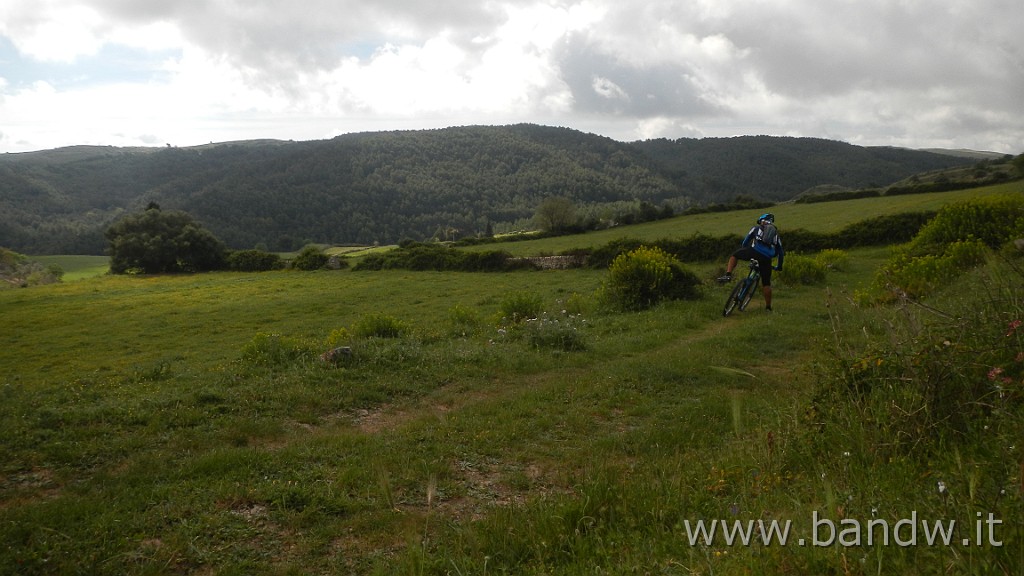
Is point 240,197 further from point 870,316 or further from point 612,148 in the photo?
point 870,316

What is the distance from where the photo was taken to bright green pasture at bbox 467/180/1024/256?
36719mm

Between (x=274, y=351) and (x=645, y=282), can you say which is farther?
(x=645, y=282)

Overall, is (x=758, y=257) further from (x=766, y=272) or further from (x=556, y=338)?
(x=556, y=338)

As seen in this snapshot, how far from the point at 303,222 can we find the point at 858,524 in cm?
13369

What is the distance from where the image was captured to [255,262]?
183ft

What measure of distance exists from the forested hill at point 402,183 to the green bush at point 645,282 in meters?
99.1

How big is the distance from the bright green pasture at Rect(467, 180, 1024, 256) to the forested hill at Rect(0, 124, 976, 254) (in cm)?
6250

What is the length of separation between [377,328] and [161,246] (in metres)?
53.9

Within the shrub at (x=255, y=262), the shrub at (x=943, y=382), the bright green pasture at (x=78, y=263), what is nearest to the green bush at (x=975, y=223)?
the shrub at (x=943, y=382)

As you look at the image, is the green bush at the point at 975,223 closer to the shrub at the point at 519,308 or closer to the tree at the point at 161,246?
the shrub at the point at 519,308

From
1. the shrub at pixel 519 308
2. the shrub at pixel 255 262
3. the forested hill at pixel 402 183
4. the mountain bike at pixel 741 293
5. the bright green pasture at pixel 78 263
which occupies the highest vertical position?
the forested hill at pixel 402 183

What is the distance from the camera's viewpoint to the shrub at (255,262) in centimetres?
5519

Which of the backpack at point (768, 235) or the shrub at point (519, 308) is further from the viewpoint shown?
the shrub at point (519, 308)

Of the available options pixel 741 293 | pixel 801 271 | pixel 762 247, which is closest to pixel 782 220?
pixel 801 271
